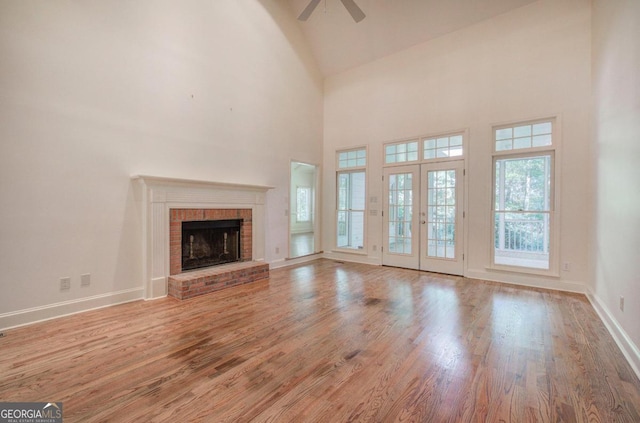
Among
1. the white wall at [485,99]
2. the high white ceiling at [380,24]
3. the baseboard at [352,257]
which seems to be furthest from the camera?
the baseboard at [352,257]

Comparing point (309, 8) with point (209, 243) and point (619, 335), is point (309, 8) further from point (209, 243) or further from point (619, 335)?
point (619, 335)

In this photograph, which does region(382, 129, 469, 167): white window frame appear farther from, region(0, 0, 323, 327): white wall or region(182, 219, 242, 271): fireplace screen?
region(182, 219, 242, 271): fireplace screen

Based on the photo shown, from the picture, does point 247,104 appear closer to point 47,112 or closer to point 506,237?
point 47,112

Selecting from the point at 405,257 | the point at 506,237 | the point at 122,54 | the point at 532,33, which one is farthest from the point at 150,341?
the point at 532,33

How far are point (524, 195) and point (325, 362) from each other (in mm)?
4278

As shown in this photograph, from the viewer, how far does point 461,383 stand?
1944mm

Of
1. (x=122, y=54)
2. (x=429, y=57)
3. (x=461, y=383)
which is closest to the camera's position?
(x=461, y=383)

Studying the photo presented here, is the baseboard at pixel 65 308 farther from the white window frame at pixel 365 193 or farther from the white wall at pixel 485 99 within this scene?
the white wall at pixel 485 99

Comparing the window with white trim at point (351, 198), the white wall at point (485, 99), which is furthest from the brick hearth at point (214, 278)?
the white wall at point (485, 99)

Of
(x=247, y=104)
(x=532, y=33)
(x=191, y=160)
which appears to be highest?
(x=532, y=33)

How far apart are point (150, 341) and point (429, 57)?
607cm

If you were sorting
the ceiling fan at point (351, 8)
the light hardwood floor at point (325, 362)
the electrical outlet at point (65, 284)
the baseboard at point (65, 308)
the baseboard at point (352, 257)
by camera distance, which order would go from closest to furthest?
the light hardwood floor at point (325, 362), the baseboard at point (65, 308), the electrical outlet at point (65, 284), the ceiling fan at point (351, 8), the baseboard at point (352, 257)

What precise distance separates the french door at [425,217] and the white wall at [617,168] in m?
1.79

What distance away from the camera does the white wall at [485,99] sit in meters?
4.10
